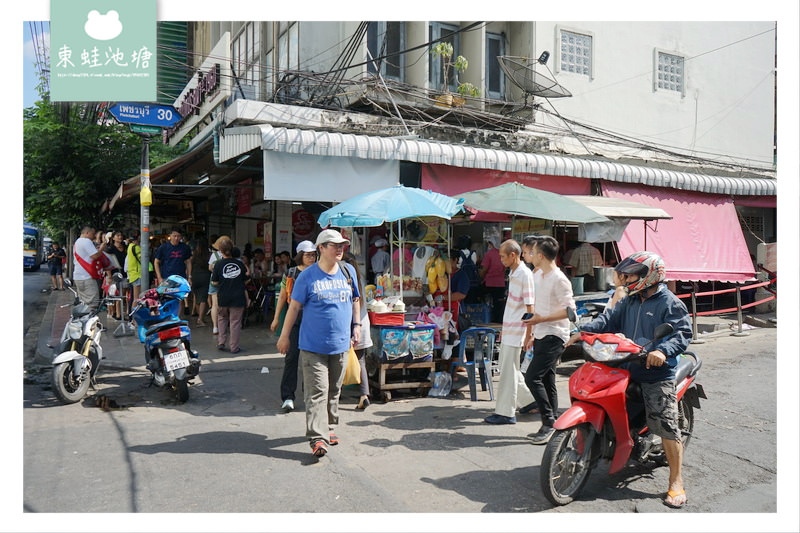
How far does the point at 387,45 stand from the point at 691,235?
771 cm

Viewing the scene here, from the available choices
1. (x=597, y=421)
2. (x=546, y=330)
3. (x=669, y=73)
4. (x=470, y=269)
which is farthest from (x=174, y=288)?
(x=669, y=73)

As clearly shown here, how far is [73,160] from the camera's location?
1677 cm

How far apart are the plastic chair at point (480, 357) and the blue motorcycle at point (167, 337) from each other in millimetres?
3093

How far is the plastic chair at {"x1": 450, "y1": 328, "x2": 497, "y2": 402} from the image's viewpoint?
22.9ft

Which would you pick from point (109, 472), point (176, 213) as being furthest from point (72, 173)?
point (109, 472)

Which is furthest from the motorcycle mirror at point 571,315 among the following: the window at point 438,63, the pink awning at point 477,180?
the window at point 438,63

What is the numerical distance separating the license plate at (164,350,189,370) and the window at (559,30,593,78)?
10.9 metres

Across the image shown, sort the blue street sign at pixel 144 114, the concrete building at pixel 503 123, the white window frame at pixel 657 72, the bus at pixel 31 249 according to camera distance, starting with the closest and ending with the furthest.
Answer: the blue street sign at pixel 144 114 → the concrete building at pixel 503 123 → the white window frame at pixel 657 72 → the bus at pixel 31 249

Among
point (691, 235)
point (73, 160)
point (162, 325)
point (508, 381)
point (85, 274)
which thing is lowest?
point (508, 381)

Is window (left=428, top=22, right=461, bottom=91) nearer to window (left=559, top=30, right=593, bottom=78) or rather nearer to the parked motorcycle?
window (left=559, top=30, right=593, bottom=78)

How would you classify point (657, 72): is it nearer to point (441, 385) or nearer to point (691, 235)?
point (691, 235)

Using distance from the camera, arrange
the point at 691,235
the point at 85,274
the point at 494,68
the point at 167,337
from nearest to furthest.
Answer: the point at 167,337, the point at 85,274, the point at 691,235, the point at 494,68

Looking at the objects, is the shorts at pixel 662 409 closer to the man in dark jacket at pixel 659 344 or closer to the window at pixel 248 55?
the man in dark jacket at pixel 659 344

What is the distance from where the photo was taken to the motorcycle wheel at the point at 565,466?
13.3 feet
